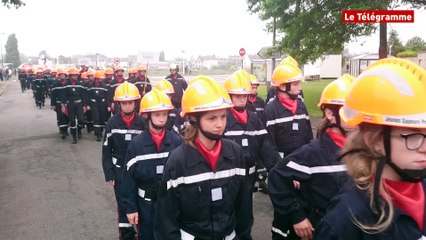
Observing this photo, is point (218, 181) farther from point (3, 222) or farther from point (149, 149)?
point (3, 222)

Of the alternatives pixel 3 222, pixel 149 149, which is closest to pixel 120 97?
pixel 149 149

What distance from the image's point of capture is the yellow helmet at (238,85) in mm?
5406

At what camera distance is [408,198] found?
5.40 ft

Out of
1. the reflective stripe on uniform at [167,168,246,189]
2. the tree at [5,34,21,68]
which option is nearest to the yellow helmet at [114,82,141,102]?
the reflective stripe on uniform at [167,168,246,189]

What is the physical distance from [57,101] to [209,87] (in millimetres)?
11058

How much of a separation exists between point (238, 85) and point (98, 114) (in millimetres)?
8646

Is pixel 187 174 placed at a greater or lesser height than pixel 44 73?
lesser

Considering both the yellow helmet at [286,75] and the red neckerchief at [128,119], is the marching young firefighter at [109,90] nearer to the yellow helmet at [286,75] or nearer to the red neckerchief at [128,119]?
the red neckerchief at [128,119]

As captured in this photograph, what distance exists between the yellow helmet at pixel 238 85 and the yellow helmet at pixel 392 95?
3.68 metres

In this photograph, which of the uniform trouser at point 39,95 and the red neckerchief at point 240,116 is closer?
the red neckerchief at point 240,116

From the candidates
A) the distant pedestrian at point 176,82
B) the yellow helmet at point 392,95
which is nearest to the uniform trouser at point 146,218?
the yellow helmet at point 392,95

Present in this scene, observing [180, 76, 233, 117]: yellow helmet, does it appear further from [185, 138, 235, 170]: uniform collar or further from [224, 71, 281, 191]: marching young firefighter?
[224, 71, 281, 191]: marching young firefighter

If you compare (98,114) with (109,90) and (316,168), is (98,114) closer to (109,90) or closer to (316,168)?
(109,90)

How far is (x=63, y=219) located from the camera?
6.27 metres
